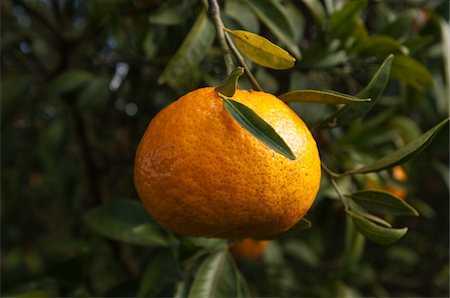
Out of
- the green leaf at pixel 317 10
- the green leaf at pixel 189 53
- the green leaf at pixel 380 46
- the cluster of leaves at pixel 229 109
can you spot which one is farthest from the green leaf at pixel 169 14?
the green leaf at pixel 380 46

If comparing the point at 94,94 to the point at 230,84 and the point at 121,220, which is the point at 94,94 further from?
the point at 230,84

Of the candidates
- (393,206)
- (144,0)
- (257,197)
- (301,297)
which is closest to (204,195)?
(257,197)

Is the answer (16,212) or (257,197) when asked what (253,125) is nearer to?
(257,197)

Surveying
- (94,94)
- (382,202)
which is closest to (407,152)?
(382,202)

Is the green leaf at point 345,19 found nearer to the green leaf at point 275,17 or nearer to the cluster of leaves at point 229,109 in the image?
the cluster of leaves at point 229,109

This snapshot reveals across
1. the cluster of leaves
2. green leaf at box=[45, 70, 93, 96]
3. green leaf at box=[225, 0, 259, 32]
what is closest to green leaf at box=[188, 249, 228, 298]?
the cluster of leaves

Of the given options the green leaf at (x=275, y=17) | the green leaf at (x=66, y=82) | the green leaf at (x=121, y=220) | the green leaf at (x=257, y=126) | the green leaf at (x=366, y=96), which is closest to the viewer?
the green leaf at (x=257, y=126)
